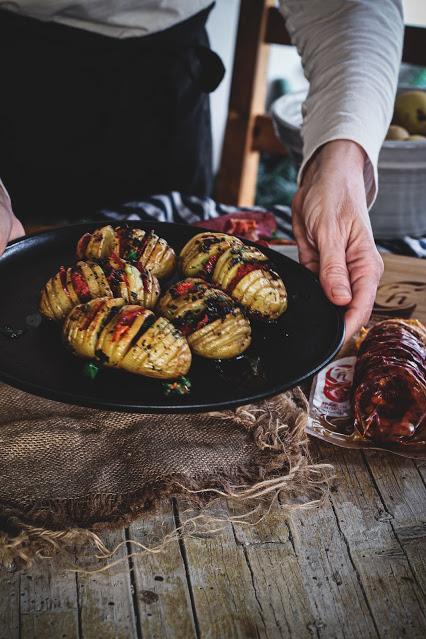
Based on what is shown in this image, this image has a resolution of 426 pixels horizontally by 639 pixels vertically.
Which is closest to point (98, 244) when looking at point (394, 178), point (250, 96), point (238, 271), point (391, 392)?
point (238, 271)

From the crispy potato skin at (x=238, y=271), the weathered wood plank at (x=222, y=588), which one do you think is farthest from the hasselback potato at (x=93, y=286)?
the weathered wood plank at (x=222, y=588)

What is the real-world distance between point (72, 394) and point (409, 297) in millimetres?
1492

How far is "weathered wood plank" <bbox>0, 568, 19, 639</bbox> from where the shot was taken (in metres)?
1.49

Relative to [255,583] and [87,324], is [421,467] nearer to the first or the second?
[255,583]

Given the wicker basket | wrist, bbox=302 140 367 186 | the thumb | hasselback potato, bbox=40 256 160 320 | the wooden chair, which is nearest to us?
hasselback potato, bbox=40 256 160 320

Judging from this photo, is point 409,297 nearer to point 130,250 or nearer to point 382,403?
point 382,403

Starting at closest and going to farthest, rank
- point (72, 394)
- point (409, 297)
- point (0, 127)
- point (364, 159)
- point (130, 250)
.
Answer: point (72, 394) < point (130, 250) < point (364, 159) < point (409, 297) < point (0, 127)

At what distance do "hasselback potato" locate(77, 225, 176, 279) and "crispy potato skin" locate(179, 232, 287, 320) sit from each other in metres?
0.06

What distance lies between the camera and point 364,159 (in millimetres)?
2395

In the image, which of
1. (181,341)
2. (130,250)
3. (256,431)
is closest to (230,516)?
(256,431)

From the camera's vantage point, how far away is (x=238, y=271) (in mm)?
2033

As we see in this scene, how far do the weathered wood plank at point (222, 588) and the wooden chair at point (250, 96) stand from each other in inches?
107

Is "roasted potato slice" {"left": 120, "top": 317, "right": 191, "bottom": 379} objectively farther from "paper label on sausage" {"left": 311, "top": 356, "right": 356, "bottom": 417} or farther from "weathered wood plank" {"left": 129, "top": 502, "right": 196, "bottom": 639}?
"paper label on sausage" {"left": 311, "top": 356, "right": 356, "bottom": 417}

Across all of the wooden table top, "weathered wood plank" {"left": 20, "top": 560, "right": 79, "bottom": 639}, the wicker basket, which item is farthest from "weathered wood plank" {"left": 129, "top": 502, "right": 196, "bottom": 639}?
the wicker basket
